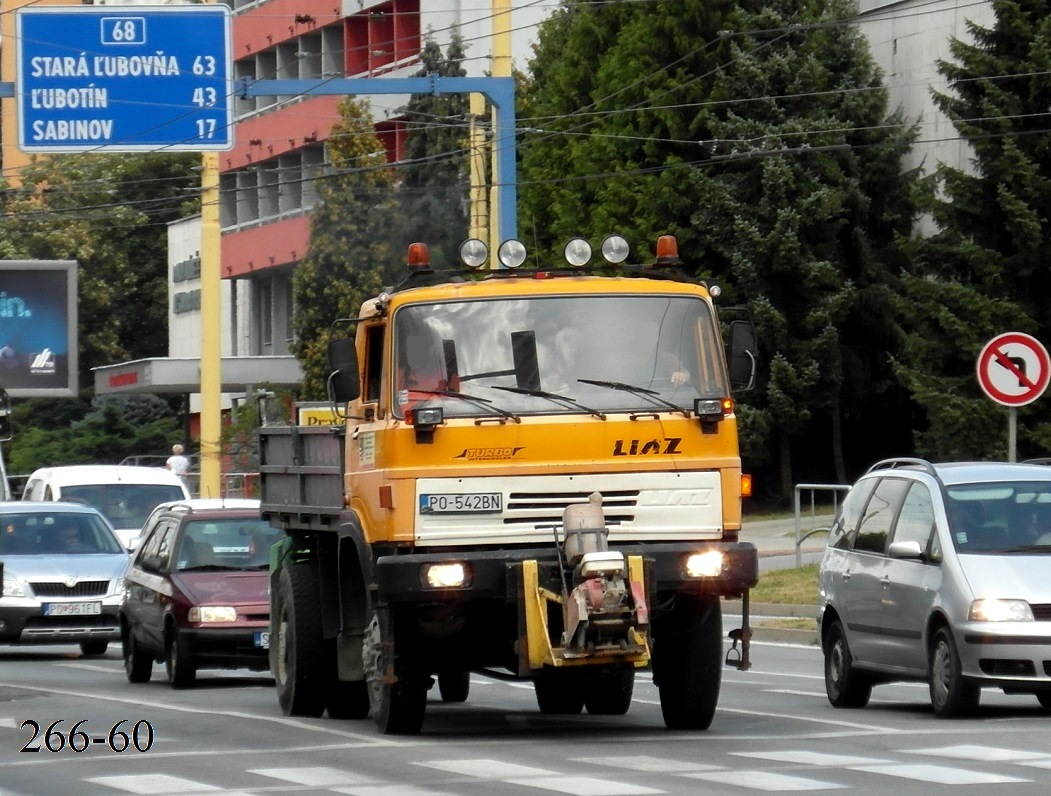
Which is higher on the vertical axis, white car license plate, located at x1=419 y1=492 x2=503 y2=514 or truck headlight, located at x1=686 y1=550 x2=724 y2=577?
white car license plate, located at x1=419 y1=492 x2=503 y2=514

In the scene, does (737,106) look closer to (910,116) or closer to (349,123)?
(910,116)

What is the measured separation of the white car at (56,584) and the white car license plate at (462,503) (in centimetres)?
1127

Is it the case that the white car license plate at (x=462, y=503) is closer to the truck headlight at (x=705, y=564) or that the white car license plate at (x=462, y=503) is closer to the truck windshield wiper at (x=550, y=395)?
the truck windshield wiper at (x=550, y=395)

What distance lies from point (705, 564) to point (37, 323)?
42208mm

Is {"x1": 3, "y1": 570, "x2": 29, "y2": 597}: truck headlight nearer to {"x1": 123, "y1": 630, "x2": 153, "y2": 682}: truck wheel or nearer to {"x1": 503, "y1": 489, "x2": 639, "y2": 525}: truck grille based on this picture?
{"x1": 123, "y1": 630, "x2": 153, "y2": 682}: truck wheel

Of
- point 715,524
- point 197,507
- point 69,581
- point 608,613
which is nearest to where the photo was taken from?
point 608,613

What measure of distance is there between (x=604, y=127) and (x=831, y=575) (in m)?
33.6

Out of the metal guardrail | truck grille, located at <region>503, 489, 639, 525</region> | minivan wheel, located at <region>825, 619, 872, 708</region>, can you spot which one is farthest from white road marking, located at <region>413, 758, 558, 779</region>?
the metal guardrail

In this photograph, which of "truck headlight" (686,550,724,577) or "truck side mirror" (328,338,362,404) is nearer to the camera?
"truck headlight" (686,550,724,577)

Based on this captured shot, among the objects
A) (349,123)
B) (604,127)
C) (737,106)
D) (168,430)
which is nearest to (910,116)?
(737,106)

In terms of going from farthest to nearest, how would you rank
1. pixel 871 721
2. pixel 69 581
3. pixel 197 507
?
pixel 69 581 → pixel 197 507 → pixel 871 721

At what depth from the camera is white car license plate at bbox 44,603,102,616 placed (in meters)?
24.0

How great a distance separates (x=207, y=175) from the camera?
35.2m

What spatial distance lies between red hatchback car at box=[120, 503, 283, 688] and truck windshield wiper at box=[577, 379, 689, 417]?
610 cm
